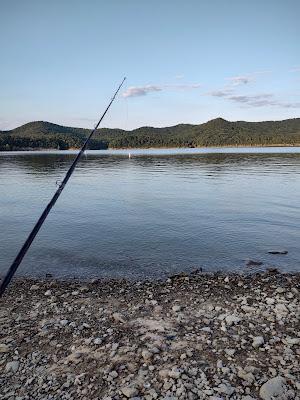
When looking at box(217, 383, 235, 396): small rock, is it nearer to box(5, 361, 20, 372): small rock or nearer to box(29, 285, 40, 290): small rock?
box(5, 361, 20, 372): small rock

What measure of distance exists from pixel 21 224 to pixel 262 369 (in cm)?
2023

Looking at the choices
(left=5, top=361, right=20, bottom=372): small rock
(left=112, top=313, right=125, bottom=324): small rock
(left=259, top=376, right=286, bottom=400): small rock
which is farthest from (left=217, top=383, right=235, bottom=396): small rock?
(left=5, top=361, right=20, bottom=372): small rock

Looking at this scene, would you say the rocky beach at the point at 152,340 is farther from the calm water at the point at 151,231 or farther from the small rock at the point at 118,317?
the calm water at the point at 151,231

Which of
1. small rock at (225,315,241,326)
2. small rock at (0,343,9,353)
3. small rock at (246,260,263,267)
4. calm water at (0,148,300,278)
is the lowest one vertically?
calm water at (0,148,300,278)

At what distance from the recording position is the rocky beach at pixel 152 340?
23.5ft

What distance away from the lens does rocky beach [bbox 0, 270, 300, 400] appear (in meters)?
7.15

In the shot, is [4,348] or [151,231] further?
[151,231]

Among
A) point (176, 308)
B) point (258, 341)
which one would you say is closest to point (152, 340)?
point (176, 308)

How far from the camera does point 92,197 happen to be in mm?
36312

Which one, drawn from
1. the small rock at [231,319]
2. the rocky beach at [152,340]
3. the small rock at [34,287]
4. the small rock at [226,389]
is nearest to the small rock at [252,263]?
the rocky beach at [152,340]

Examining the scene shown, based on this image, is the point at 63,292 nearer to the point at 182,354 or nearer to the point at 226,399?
the point at 182,354

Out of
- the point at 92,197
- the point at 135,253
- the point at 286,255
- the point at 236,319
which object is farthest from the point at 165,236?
the point at 92,197

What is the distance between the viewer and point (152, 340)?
29.3ft

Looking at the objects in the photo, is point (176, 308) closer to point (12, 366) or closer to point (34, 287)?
point (12, 366)
